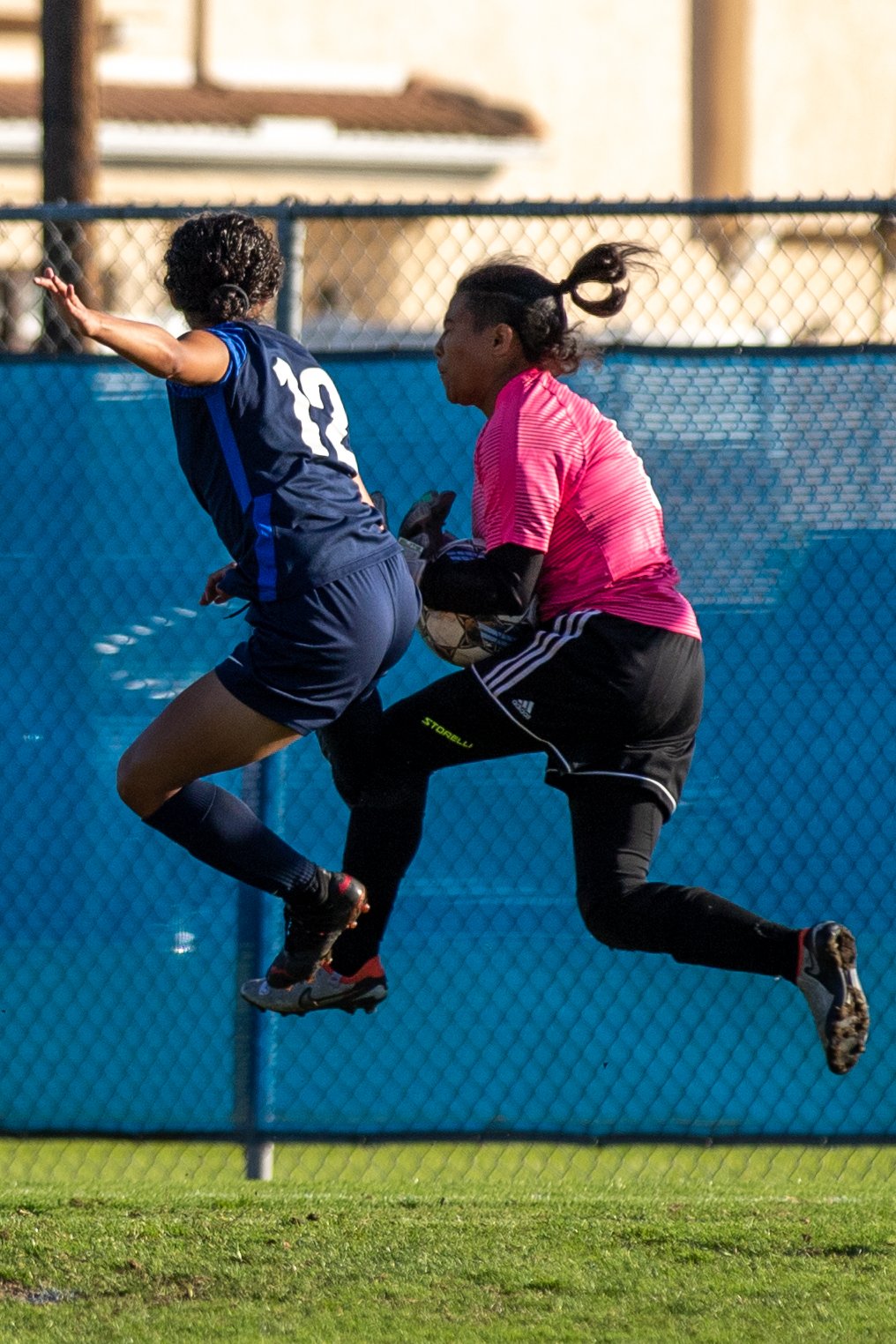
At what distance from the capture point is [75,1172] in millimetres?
5641

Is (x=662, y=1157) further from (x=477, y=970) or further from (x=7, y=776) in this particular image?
(x=7, y=776)

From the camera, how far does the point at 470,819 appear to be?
17.4 feet

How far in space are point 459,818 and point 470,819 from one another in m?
0.03

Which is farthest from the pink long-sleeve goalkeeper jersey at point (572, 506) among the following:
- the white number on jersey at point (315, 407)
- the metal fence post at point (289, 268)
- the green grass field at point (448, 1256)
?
the green grass field at point (448, 1256)

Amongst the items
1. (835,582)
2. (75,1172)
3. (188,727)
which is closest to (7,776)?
(75,1172)

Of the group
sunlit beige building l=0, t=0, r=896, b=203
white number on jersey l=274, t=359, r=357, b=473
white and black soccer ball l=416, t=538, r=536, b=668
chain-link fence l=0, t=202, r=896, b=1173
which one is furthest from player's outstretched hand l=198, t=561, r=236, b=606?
sunlit beige building l=0, t=0, r=896, b=203

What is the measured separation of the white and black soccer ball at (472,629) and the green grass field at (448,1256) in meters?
1.41

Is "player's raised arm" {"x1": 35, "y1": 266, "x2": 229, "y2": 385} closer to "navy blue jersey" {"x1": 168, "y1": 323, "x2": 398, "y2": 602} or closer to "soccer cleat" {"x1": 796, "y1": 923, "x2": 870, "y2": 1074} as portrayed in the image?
"navy blue jersey" {"x1": 168, "y1": 323, "x2": 398, "y2": 602}

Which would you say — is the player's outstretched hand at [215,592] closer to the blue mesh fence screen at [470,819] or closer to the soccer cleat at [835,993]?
the blue mesh fence screen at [470,819]

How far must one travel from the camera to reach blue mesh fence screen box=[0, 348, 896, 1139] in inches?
206

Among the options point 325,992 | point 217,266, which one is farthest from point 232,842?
point 217,266

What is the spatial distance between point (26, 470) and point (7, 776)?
880 mm

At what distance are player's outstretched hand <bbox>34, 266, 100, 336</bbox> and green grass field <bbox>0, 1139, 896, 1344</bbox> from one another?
198 centimetres

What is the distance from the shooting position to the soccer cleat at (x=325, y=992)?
168 inches
